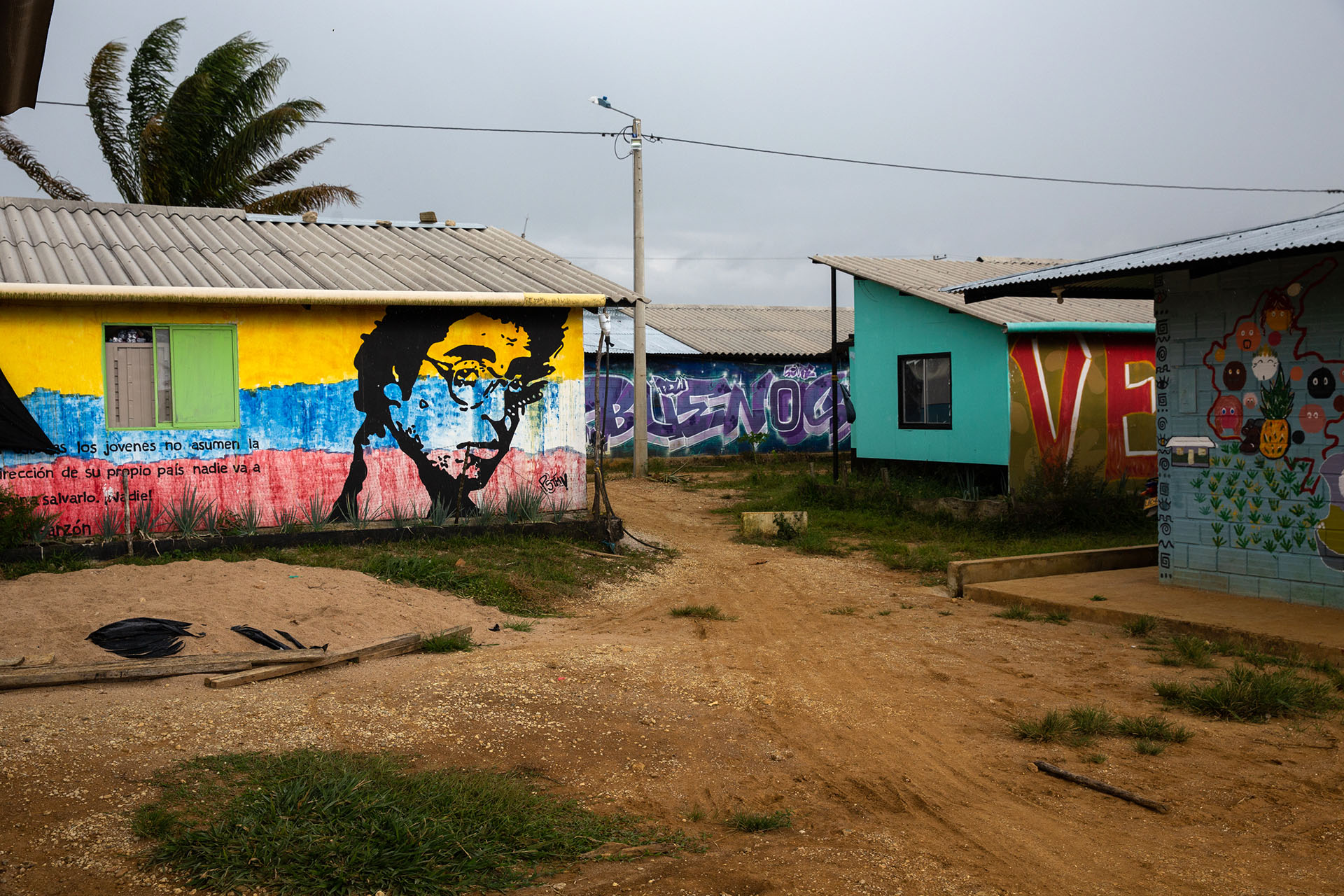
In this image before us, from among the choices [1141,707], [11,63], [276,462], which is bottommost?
[1141,707]

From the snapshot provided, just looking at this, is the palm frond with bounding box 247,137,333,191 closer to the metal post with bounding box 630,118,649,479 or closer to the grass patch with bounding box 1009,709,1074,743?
the metal post with bounding box 630,118,649,479

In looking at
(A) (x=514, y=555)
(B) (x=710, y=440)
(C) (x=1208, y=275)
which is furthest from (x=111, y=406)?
(B) (x=710, y=440)

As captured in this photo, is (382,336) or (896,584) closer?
(896,584)

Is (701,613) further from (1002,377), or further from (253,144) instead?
(253,144)

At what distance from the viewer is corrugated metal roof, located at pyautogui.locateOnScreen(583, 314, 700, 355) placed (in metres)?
24.1

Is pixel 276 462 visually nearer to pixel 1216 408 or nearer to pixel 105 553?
pixel 105 553

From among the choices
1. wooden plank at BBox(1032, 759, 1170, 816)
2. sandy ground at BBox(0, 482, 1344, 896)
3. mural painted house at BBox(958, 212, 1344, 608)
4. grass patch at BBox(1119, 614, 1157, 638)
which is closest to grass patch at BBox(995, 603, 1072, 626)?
sandy ground at BBox(0, 482, 1344, 896)

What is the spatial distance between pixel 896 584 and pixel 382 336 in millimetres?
6164

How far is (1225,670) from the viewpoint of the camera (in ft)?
21.1

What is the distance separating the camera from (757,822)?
4.18m

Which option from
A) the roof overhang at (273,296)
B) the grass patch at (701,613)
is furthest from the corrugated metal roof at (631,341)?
the grass patch at (701,613)

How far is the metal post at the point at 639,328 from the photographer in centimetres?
1988

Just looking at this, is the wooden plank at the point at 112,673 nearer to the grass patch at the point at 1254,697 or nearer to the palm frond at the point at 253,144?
the grass patch at the point at 1254,697

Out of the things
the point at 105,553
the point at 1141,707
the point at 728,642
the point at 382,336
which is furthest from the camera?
the point at 382,336
